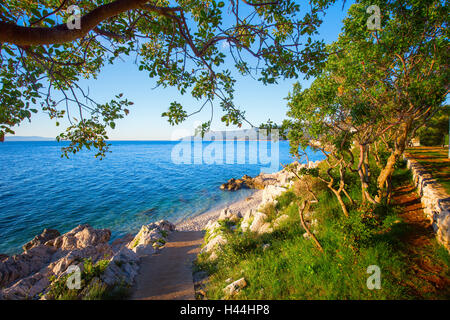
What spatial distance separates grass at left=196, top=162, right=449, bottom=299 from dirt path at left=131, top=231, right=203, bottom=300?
3.64 ft

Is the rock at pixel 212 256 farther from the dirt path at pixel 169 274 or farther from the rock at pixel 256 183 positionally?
the rock at pixel 256 183

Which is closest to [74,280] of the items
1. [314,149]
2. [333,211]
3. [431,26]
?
[314,149]

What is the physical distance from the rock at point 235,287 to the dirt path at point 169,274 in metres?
1.45

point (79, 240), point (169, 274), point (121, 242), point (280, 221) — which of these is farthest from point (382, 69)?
point (79, 240)

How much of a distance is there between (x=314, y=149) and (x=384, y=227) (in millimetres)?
3150

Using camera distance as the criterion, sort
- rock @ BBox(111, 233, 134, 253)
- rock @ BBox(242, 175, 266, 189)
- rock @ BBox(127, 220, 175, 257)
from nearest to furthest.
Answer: rock @ BBox(127, 220, 175, 257)
rock @ BBox(111, 233, 134, 253)
rock @ BBox(242, 175, 266, 189)

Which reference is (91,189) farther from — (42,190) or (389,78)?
(389,78)

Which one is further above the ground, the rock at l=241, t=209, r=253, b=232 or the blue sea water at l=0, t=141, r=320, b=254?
the rock at l=241, t=209, r=253, b=232

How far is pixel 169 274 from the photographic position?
7.36 metres

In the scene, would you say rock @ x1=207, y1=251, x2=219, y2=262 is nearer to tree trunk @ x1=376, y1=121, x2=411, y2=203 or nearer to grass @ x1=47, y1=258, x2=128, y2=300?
grass @ x1=47, y1=258, x2=128, y2=300

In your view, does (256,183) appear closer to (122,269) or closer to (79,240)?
(79,240)

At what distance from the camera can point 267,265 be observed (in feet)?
18.3

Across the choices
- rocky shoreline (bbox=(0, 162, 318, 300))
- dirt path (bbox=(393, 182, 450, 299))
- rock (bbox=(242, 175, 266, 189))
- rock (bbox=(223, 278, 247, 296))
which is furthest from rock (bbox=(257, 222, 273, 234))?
rock (bbox=(242, 175, 266, 189))

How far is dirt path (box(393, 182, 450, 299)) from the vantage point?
3621mm
